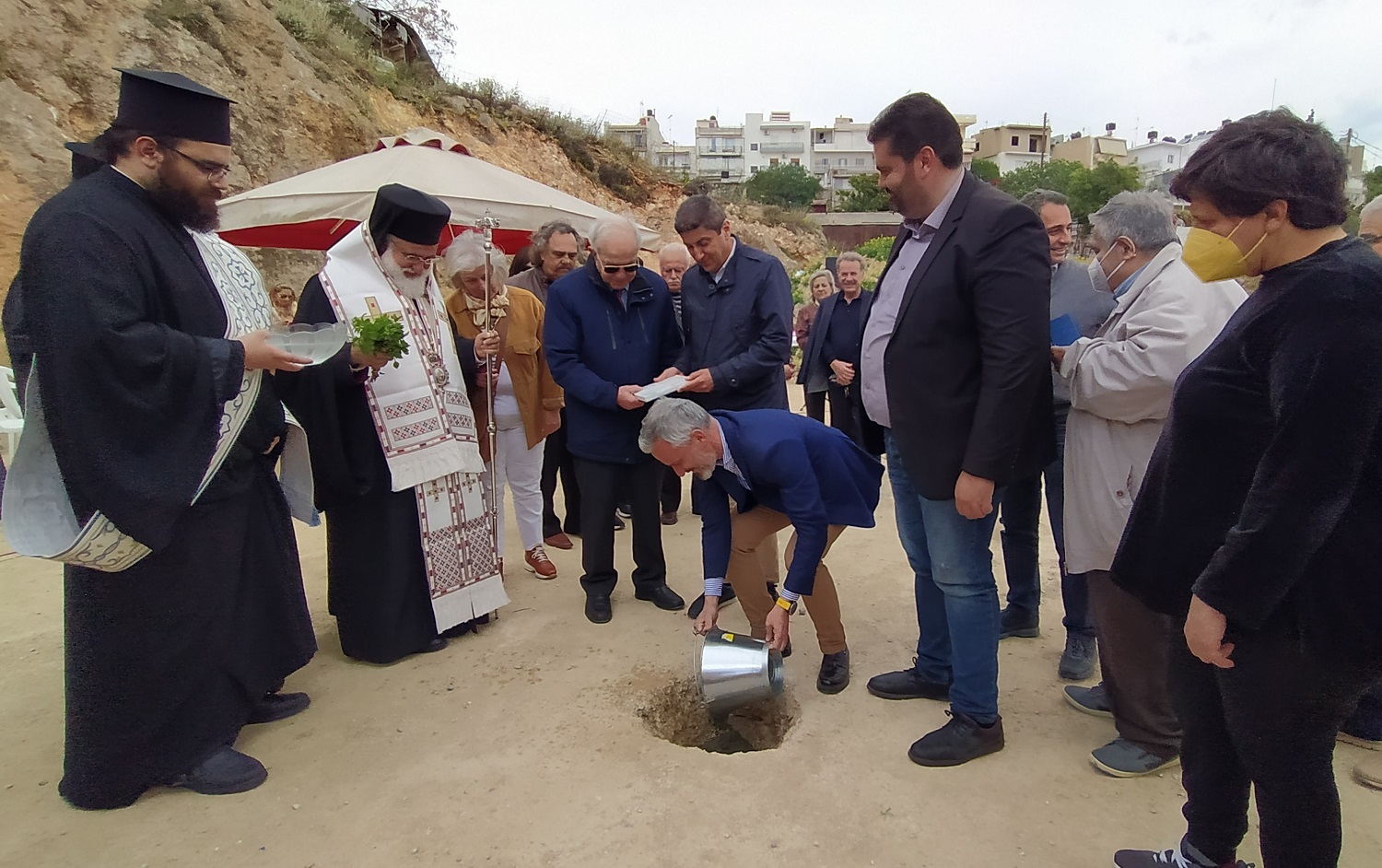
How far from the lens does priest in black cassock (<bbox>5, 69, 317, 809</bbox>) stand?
95.0 inches

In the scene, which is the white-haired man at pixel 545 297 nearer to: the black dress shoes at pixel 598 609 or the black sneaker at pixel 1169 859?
the black dress shoes at pixel 598 609

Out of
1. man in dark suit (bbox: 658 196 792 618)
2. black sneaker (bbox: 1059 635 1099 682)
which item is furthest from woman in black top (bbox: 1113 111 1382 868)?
man in dark suit (bbox: 658 196 792 618)

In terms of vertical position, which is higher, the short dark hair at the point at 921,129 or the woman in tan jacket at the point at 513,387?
the short dark hair at the point at 921,129

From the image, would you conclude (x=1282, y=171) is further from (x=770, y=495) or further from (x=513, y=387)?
(x=513, y=387)

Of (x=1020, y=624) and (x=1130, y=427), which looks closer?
(x=1130, y=427)

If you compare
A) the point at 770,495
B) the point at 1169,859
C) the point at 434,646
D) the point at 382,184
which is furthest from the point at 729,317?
the point at 382,184

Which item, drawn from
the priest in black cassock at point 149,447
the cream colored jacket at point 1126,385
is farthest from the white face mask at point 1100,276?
the priest in black cassock at point 149,447

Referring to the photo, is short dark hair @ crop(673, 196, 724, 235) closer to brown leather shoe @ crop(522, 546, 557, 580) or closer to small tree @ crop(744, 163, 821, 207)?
brown leather shoe @ crop(522, 546, 557, 580)

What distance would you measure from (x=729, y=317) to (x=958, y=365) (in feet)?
5.26

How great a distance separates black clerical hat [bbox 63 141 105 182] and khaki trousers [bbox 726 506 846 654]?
2.69 metres

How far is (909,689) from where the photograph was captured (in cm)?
328

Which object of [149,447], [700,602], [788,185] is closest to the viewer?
[149,447]

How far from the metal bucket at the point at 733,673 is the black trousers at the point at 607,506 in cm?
120

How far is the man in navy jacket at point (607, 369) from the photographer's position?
3965mm
